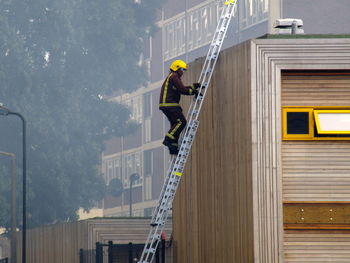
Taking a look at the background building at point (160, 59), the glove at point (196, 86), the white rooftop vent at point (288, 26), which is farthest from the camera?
the background building at point (160, 59)

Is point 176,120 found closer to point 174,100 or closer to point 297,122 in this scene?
point 174,100

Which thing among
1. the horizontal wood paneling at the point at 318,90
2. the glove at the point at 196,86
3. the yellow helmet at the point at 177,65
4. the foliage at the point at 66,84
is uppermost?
the foliage at the point at 66,84

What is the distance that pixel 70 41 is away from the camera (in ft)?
233

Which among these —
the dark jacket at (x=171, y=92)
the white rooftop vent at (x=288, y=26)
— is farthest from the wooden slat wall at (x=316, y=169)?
the dark jacket at (x=171, y=92)

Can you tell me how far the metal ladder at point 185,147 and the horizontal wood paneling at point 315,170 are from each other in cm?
235

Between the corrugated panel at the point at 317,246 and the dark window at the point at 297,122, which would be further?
the dark window at the point at 297,122

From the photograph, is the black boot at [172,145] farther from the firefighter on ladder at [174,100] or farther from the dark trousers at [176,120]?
the dark trousers at [176,120]

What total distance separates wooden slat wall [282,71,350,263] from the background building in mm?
42943

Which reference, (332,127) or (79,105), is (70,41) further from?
(332,127)

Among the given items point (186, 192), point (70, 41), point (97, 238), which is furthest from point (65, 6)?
point (186, 192)

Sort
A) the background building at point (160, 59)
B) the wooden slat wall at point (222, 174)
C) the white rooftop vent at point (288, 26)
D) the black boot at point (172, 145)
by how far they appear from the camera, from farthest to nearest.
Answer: the background building at point (160, 59), the black boot at point (172, 145), the white rooftop vent at point (288, 26), the wooden slat wall at point (222, 174)

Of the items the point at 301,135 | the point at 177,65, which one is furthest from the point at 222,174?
the point at 177,65

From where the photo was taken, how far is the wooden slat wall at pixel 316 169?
23078mm

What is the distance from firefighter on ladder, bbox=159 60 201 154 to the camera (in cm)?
2506
